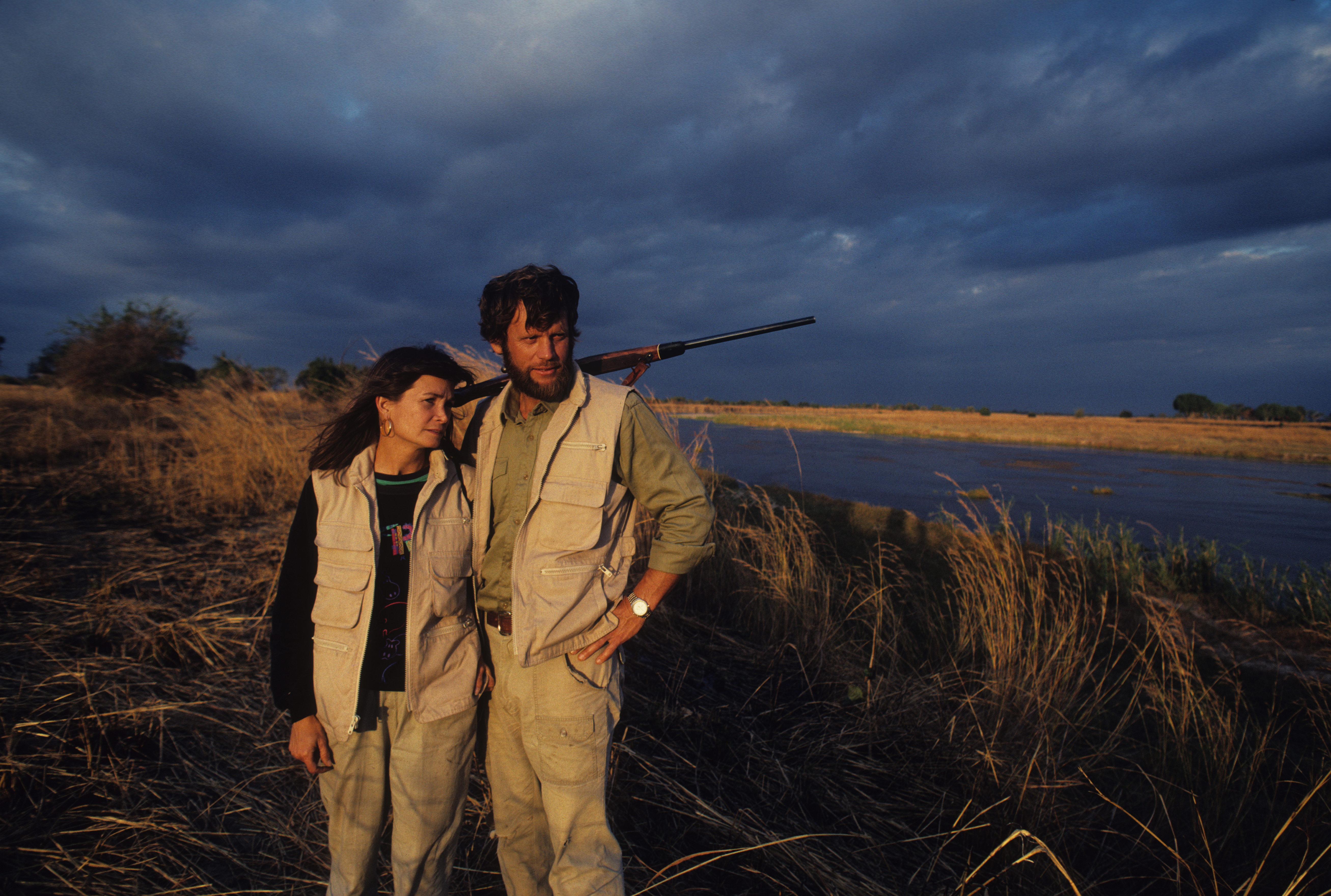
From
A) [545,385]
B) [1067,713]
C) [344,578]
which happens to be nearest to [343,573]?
[344,578]

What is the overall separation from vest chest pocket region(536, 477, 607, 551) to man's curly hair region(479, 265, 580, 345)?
20.9 inches

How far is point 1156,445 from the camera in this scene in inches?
1005

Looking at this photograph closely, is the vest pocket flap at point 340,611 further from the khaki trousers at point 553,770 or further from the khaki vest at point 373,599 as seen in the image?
the khaki trousers at point 553,770

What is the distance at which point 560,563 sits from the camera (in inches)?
67.6

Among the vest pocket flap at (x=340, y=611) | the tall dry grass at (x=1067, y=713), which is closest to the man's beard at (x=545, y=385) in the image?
the vest pocket flap at (x=340, y=611)

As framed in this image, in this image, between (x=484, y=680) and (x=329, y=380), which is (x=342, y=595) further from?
(x=329, y=380)

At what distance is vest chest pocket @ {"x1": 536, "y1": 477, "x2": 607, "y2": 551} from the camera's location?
1.72 meters

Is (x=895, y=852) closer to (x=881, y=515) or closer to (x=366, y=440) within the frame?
(x=366, y=440)

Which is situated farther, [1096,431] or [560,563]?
[1096,431]

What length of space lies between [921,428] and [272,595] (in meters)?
38.1

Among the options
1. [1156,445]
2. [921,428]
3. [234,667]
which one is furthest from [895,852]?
[921,428]

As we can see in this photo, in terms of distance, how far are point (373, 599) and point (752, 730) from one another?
226cm

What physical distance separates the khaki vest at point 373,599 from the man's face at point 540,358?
15.5 inches

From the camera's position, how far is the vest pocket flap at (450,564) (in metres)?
1.72
